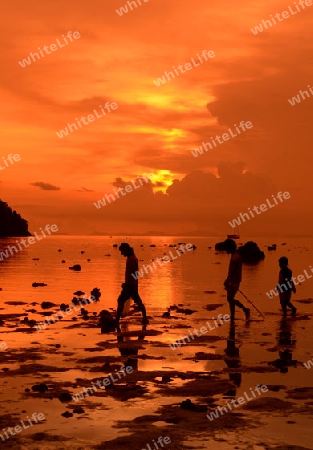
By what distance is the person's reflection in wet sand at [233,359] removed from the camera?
37.0 ft

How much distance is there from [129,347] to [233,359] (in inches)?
108

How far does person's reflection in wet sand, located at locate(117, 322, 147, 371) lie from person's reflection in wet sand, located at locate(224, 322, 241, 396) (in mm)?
1931

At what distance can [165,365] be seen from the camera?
12766 mm

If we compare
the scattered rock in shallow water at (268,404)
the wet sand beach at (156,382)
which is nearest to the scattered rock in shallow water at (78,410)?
the wet sand beach at (156,382)

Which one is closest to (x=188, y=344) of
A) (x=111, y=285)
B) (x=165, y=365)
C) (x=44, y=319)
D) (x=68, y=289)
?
(x=165, y=365)

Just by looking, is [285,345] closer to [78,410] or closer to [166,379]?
[166,379]

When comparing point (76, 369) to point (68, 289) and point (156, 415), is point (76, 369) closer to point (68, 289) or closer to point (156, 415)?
point (156, 415)

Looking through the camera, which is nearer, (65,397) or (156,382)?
(65,397)

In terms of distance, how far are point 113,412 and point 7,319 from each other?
11664mm

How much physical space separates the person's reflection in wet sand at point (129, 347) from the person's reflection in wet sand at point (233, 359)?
1931 mm

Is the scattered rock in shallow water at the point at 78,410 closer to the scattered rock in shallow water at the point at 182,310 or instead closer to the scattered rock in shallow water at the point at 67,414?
the scattered rock in shallow water at the point at 67,414

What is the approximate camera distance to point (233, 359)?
44.2 ft

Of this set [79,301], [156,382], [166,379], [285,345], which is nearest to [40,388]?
[156,382]

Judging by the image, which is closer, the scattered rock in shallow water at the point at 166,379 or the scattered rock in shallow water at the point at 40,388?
the scattered rock in shallow water at the point at 40,388
